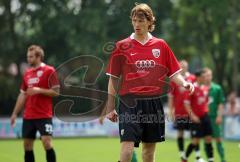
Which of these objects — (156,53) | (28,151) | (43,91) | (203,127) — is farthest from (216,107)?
(156,53)

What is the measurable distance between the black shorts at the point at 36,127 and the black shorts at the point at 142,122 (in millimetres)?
3261

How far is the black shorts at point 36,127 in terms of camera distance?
432 inches

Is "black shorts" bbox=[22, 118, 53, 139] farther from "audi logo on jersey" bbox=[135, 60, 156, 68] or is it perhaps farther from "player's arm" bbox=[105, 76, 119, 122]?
"audi logo on jersey" bbox=[135, 60, 156, 68]

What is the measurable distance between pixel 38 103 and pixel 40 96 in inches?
5.1

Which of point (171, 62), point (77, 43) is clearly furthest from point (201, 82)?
point (77, 43)

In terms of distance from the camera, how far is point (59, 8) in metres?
41.6

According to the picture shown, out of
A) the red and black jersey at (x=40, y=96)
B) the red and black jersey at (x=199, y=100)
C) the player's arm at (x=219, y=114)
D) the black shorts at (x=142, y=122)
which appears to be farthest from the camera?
the player's arm at (x=219, y=114)

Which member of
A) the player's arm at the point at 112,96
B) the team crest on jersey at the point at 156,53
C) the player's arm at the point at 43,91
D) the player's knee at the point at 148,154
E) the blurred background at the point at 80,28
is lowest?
the player's knee at the point at 148,154

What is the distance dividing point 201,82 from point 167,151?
4.66 meters

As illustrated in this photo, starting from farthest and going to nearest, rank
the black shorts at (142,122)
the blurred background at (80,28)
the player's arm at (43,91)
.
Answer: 1. the blurred background at (80,28)
2. the player's arm at (43,91)
3. the black shorts at (142,122)

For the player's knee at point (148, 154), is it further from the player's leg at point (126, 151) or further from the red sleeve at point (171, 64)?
the red sleeve at point (171, 64)

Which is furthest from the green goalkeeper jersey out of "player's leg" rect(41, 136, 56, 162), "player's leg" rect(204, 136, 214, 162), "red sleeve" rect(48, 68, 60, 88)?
"player's leg" rect(41, 136, 56, 162)

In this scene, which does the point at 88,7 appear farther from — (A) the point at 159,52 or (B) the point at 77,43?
(A) the point at 159,52

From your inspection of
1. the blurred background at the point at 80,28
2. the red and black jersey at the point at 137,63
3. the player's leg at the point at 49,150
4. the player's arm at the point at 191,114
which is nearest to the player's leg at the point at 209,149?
the player's arm at the point at 191,114
